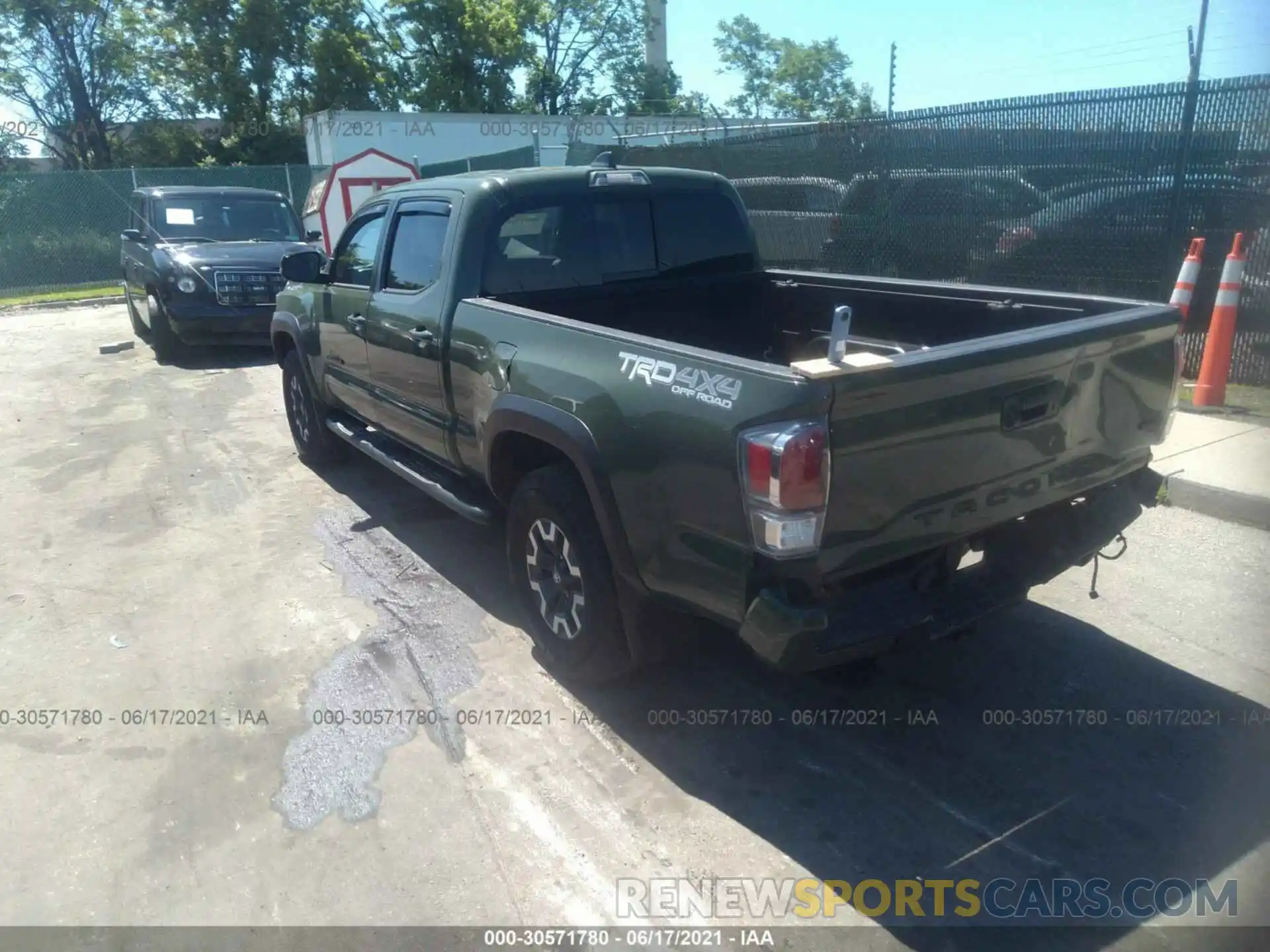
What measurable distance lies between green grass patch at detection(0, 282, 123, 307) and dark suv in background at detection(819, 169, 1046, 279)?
49.9 ft

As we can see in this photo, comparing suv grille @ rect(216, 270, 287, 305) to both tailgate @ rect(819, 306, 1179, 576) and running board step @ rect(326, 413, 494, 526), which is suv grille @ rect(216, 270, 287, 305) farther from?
tailgate @ rect(819, 306, 1179, 576)

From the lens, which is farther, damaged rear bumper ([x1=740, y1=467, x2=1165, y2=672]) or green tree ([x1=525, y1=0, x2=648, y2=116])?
green tree ([x1=525, y1=0, x2=648, y2=116])

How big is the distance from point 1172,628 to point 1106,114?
19.4 feet

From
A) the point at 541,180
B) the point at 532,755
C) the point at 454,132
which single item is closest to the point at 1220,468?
the point at 541,180

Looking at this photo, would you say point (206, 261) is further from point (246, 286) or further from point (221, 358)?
point (221, 358)

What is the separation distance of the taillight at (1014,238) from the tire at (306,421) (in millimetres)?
6352

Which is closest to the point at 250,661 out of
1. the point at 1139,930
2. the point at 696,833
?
the point at 696,833

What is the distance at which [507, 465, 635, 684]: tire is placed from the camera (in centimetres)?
372

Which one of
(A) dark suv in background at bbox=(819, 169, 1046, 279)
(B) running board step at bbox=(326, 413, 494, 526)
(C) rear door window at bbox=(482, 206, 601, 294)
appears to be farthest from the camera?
(A) dark suv in background at bbox=(819, 169, 1046, 279)

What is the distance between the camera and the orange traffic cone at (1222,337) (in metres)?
7.04

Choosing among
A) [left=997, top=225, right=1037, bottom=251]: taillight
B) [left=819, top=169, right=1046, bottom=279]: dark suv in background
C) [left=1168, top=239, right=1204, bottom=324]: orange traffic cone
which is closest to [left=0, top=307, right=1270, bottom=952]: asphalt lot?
[left=1168, top=239, right=1204, bottom=324]: orange traffic cone

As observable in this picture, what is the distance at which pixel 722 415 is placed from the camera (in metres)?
2.94

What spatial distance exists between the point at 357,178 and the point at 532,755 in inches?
481

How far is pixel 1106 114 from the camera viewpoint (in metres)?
8.52
